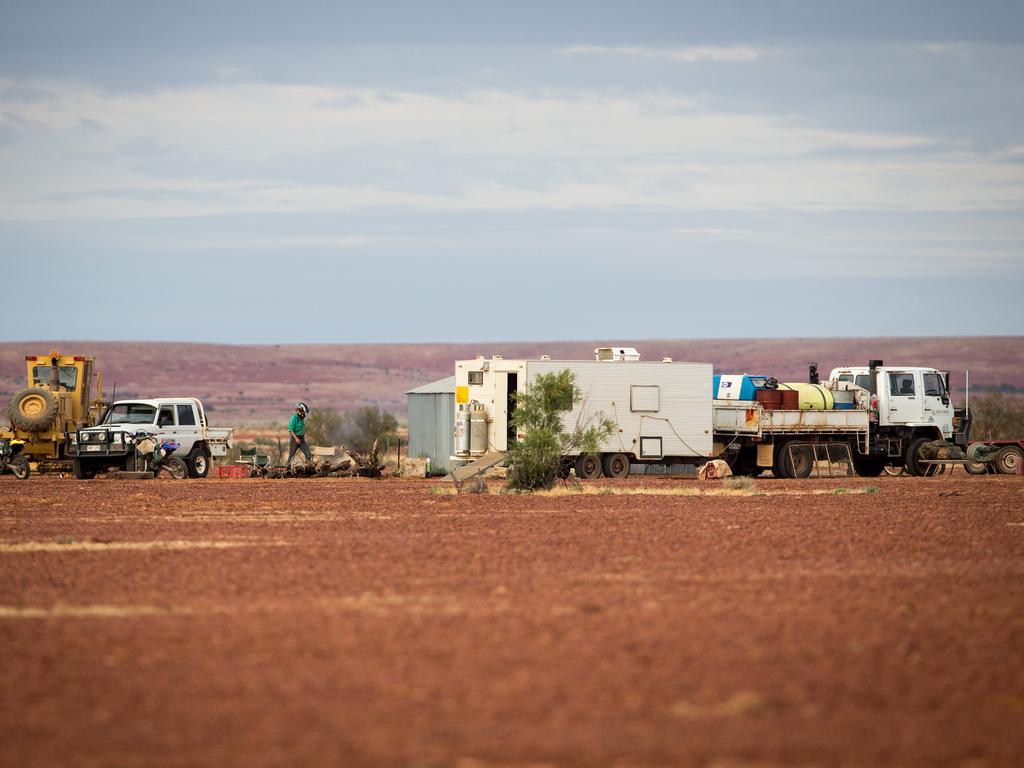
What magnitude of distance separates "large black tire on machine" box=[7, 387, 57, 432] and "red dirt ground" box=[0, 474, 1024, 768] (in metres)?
16.4

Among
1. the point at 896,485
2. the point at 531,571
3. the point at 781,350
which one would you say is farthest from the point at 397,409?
the point at 531,571

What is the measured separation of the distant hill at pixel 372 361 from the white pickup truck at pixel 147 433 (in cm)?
9431

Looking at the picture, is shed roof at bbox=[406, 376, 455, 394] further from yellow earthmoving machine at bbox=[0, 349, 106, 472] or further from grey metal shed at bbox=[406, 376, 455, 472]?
→ yellow earthmoving machine at bbox=[0, 349, 106, 472]

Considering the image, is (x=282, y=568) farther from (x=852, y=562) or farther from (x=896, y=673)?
(x=896, y=673)

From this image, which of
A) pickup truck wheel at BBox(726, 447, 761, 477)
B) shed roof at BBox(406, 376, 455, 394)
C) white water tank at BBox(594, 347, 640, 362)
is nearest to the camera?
white water tank at BBox(594, 347, 640, 362)

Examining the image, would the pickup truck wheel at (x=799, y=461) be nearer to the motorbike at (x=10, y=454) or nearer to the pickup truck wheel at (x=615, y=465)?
the pickup truck wheel at (x=615, y=465)

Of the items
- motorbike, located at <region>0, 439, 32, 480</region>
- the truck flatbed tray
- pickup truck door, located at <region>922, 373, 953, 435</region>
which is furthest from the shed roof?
pickup truck door, located at <region>922, 373, 953, 435</region>

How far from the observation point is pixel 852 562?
50.1 ft

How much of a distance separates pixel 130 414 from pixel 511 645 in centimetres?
2630

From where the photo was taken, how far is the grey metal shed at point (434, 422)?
129 feet

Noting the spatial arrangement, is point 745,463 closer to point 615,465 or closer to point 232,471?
point 615,465

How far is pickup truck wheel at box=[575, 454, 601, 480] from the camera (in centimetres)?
3266

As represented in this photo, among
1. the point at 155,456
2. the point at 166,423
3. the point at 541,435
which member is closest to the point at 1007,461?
the point at 541,435

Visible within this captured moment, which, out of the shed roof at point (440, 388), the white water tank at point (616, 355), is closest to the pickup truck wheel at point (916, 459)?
the white water tank at point (616, 355)
